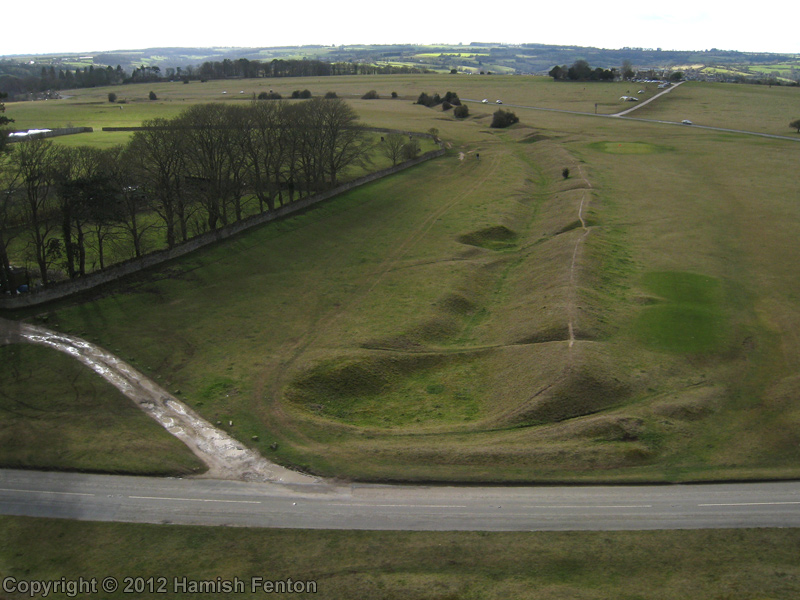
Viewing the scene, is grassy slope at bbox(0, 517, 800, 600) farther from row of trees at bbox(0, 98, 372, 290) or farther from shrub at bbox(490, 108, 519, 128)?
shrub at bbox(490, 108, 519, 128)

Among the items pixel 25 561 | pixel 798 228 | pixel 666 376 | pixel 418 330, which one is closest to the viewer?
pixel 25 561

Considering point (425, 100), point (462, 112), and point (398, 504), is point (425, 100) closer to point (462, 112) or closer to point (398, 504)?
point (462, 112)

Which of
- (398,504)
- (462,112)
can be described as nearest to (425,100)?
(462,112)

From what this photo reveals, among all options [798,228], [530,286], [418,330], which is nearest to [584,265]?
[530,286]

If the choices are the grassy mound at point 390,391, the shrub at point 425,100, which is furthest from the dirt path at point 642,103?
the grassy mound at point 390,391

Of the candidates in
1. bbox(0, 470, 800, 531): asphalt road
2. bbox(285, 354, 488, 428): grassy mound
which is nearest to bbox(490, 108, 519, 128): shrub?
bbox(285, 354, 488, 428): grassy mound

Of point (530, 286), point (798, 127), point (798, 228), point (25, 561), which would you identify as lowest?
point (25, 561)

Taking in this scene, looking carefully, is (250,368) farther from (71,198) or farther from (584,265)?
(584,265)
